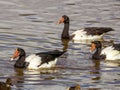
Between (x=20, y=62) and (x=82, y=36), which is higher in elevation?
(x=82, y=36)

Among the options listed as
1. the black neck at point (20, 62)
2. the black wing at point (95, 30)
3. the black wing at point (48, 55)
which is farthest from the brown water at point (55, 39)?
the black wing at point (95, 30)

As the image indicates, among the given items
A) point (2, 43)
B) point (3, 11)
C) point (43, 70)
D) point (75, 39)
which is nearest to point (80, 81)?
point (43, 70)

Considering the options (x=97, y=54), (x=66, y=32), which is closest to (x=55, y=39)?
(x=66, y=32)

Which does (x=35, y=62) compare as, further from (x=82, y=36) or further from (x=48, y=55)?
(x=82, y=36)

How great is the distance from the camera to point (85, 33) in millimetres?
24172

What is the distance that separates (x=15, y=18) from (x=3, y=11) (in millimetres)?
1611

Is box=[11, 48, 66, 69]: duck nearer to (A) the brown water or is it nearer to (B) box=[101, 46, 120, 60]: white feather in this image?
(A) the brown water

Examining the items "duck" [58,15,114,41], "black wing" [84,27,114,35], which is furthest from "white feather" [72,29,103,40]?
"black wing" [84,27,114,35]

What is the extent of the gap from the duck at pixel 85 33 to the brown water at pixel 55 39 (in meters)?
0.35

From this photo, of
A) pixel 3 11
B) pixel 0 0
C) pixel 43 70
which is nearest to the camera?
pixel 43 70

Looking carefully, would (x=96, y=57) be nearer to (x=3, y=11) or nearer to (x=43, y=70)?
(x=43, y=70)

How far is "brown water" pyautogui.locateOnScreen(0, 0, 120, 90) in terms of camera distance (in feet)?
56.9

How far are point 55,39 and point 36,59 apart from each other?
14.4 feet

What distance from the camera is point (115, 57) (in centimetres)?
2081
